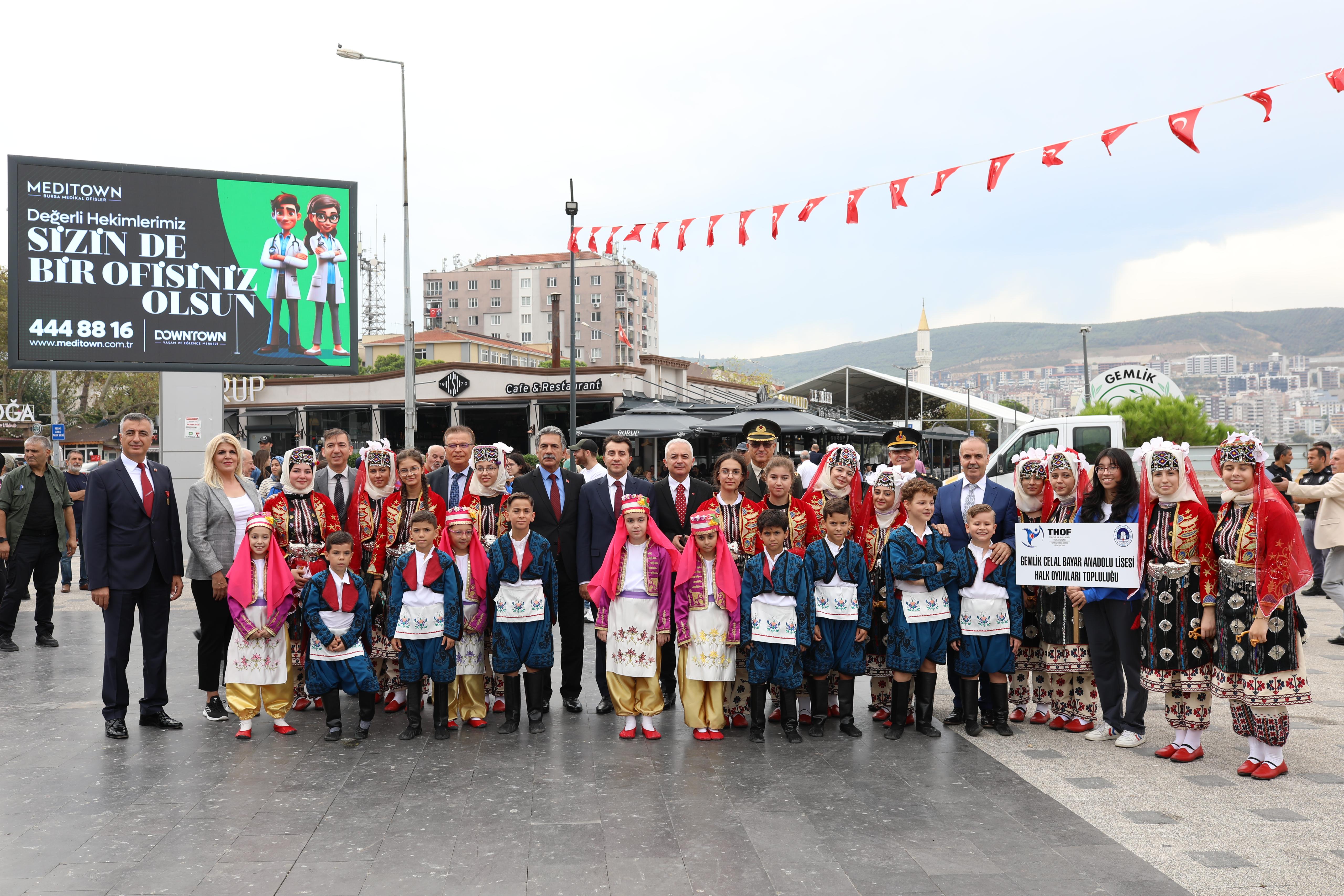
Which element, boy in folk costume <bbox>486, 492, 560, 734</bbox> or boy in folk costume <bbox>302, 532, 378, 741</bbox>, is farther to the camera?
boy in folk costume <bbox>486, 492, 560, 734</bbox>

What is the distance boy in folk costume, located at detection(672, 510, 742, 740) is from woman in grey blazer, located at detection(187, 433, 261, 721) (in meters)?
2.75

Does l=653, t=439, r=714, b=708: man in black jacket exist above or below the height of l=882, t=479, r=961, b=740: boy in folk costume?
above

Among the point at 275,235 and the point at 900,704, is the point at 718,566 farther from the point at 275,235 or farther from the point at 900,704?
the point at 275,235

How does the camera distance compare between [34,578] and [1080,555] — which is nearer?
[1080,555]

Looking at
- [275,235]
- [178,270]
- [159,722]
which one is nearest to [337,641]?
[159,722]

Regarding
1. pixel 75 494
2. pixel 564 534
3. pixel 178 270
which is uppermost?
pixel 178 270

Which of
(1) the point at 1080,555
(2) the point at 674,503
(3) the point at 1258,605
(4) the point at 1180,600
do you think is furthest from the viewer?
(2) the point at 674,503

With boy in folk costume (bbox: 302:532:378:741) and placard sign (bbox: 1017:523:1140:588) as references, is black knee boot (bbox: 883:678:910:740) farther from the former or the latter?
boy in folk costume (bbox: 302:532:378:741)

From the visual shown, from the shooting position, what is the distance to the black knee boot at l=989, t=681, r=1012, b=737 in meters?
5.60

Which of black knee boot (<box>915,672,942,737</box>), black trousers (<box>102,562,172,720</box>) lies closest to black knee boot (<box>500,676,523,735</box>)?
black trousers (<box>102,562,172,720</box>)

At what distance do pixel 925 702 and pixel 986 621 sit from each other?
0.60m

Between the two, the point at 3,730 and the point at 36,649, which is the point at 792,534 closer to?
the point at 3,730

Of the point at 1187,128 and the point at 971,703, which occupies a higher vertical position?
the point at 1187,128

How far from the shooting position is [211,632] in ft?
19.8
